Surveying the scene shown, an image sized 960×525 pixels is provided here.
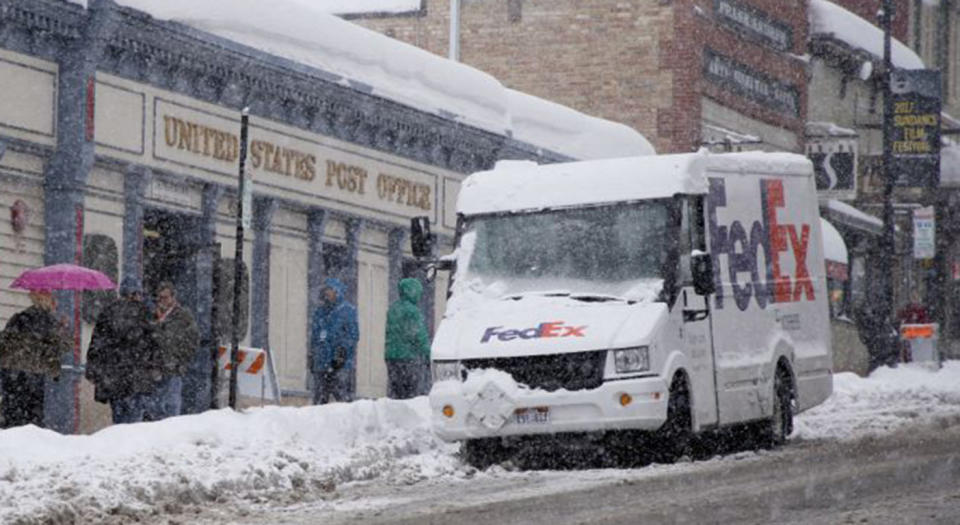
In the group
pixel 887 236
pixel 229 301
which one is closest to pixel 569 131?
pixel 887 236

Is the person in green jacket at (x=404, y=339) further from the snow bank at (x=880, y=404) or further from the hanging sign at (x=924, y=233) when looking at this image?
the hanging sign at (x=924, y=233)

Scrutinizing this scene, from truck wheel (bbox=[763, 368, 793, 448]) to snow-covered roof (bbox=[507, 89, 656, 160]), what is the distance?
45.5 feet

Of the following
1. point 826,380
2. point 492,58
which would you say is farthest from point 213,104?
point 492,58

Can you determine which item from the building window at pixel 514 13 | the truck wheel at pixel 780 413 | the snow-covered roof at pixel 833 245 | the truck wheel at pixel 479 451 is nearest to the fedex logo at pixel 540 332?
the truck wheel at pixel 479 451

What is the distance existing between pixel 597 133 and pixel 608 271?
19.0m

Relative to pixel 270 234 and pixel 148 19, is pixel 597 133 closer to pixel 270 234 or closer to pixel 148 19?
pixel 270 234

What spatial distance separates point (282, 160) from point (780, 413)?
29.6 ft

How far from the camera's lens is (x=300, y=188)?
27984mm

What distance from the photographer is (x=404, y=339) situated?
78.2ft

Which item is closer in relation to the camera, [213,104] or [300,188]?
[213,104]

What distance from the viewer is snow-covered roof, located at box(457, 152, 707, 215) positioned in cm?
1877

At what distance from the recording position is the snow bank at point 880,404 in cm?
2328

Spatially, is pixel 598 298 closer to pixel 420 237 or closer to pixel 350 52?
pixel 420 237

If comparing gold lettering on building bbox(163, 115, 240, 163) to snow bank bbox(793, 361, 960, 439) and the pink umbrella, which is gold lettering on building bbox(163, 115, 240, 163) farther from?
snow bank bbox(793, 361, 960, 439)
